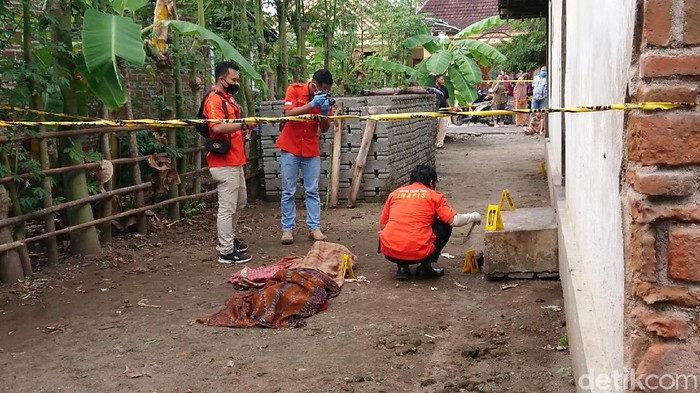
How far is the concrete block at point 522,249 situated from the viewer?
18.8 feet

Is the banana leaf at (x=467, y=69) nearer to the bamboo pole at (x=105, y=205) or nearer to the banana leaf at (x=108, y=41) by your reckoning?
the bamboo pole at (x=105, y=205)

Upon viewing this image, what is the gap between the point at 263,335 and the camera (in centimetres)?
481

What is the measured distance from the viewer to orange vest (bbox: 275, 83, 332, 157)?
7312 millimetres

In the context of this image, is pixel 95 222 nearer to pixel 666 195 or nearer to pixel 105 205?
pixel 105 205

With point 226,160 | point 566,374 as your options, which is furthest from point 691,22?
point 226,160

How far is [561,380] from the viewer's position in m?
3.84

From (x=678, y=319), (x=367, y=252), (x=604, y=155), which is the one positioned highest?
(x=604, y=155)

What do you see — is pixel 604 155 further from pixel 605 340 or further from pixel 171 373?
pixel 171 373

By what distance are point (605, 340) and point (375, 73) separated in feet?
48.6

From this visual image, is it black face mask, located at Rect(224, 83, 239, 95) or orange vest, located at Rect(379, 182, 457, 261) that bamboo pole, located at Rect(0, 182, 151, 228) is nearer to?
black face mask, located at Rect(224, 83, 239, 95)

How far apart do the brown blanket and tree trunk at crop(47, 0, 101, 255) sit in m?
2.29

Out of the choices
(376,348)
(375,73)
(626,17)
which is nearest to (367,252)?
(376,348)

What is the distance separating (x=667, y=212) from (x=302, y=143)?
5880mm

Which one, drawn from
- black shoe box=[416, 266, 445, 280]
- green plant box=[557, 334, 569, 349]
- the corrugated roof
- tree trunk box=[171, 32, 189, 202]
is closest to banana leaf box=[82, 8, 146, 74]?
tree trunk box=[171, 32, 189, 202]
